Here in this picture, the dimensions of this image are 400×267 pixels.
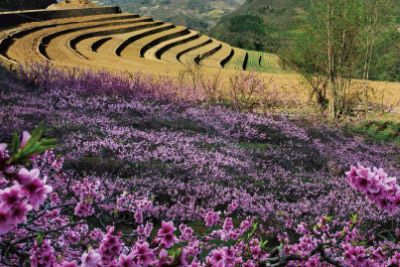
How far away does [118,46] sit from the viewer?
4788 centimetres

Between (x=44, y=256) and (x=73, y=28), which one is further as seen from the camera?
(x=73, y=28)

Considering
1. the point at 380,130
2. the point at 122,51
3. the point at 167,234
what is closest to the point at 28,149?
the point at 167,234

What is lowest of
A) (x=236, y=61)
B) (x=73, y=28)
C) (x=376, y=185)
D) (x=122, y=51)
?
(x=236, y=61)

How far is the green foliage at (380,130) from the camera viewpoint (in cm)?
1533

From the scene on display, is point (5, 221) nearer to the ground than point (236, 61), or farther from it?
farther from it

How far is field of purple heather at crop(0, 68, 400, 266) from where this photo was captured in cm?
666

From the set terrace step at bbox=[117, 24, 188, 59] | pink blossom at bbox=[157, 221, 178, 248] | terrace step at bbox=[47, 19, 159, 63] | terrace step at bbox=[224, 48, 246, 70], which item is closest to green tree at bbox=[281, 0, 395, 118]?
pink blossom at bbox=[157, 221, 178, 248]

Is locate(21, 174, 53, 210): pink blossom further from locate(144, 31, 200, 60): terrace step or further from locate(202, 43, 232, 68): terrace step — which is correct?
locate(202, 43, 232, 68): terrace step

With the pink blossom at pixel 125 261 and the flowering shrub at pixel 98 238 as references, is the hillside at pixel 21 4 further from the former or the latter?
the pink blossom at pixel 125 261

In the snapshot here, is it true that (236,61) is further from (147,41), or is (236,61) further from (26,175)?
(26,175)

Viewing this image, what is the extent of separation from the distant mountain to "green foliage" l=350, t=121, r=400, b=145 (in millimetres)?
5480

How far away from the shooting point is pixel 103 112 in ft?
42.5

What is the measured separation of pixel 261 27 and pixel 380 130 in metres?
120

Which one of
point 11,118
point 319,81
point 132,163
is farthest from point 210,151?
point 319,81
